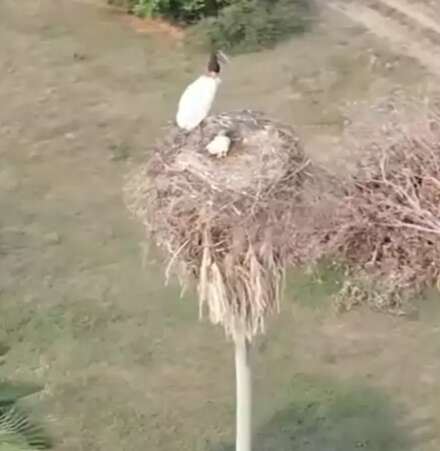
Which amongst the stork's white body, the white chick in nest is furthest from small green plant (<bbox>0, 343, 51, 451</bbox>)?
the stork's white body

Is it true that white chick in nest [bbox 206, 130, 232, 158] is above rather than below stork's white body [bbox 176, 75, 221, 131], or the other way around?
above

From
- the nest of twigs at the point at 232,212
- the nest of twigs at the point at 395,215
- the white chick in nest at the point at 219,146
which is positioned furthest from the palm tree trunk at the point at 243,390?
the nest of twigs at the point at 395,215

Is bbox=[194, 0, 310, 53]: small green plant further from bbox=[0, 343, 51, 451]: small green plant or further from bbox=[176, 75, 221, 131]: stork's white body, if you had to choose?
bbox=[0, 343, 51, 451]: small green plant

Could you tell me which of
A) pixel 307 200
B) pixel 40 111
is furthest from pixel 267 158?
pixel 40 111

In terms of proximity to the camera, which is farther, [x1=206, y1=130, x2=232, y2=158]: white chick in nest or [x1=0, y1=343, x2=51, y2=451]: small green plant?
[x1=206, y1=130, x2=232, y2=158]: white chick in nest

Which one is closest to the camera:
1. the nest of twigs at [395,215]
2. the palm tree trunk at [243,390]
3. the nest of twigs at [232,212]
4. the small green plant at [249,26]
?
the nest of twigs at [232,212]

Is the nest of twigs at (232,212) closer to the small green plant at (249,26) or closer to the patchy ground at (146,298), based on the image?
the patchy ground at (146,298)

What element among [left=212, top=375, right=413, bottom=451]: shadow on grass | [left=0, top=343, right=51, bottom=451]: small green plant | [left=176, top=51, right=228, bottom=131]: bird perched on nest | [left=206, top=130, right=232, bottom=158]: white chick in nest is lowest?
[left=212, top=375, right=413, bottom=451]: shadow on grass
